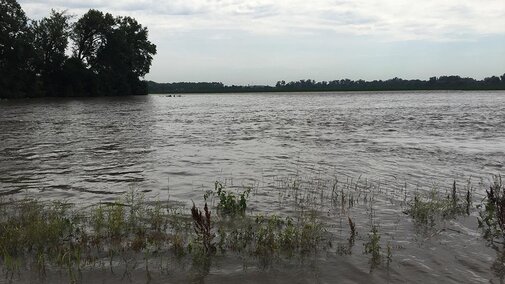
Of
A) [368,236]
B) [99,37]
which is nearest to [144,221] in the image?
[368,236]

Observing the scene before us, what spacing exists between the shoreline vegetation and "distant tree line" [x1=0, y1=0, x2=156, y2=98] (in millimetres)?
81077

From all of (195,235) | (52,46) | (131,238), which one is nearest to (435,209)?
(195,235)

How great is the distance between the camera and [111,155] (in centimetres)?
1808

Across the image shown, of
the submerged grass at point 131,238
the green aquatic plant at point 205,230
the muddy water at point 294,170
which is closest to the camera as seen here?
the submerged grass at point 131,238

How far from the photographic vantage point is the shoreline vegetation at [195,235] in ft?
20.6

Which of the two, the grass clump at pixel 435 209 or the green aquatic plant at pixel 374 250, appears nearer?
the green aquatic plant at pixel 374 250

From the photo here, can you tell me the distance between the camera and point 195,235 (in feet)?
25.2

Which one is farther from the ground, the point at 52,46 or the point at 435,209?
the point at 52,46

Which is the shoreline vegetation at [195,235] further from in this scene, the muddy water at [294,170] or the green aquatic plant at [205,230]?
the muddy water at [294,170]

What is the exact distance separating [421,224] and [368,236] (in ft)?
4.96

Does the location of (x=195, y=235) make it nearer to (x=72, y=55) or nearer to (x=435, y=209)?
(x=435, y=209)

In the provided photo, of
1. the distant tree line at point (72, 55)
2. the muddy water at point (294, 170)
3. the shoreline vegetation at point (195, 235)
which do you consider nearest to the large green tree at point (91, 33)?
the distant tree line at point (72, 55)

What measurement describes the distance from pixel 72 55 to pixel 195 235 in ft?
332

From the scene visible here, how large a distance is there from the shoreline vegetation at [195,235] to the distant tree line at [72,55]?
81.1 meters
